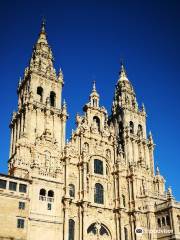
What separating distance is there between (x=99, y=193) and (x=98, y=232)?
6.27 metres

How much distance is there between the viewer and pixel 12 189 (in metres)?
44.0

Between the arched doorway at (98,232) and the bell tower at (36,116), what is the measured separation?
40.3ft

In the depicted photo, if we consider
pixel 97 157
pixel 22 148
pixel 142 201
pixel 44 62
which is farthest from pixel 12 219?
pixel 44 62

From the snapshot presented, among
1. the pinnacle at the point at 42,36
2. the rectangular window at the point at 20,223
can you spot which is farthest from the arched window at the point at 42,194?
the pinnacle at the point at 42,36

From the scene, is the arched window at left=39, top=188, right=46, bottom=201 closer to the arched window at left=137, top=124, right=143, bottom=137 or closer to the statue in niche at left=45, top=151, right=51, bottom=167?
the statue in niche at left=45, top=151, right=51, bottom=167

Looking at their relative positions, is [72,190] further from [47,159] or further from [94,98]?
[94,98]

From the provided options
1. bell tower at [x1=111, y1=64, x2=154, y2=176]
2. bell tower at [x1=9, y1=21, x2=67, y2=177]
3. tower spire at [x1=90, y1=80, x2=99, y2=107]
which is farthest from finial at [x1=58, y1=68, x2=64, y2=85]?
bell tower at [x1=111, y1=64, x2=154, y2=176]

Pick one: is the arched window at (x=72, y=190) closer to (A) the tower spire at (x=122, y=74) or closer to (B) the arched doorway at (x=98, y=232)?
(B) the arched doorway at (x=98, y=232)

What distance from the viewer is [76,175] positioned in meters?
57.0

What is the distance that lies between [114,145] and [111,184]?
24.5 feet

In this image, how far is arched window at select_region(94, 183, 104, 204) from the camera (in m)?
57.4

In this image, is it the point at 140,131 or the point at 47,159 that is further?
the point at 140,131

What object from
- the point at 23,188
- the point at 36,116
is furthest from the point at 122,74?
the point at 23,188

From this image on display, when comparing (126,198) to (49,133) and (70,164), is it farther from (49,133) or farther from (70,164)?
(49,133)
